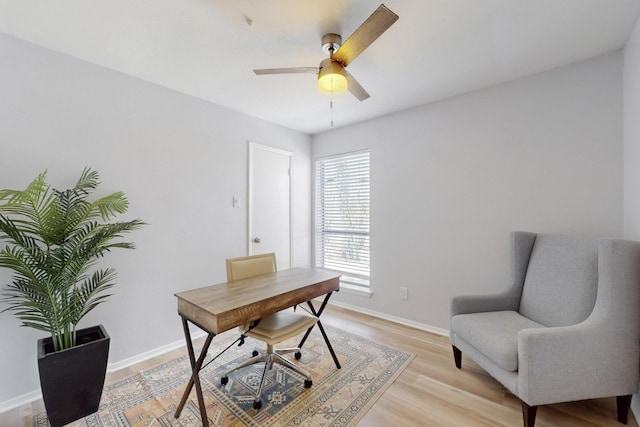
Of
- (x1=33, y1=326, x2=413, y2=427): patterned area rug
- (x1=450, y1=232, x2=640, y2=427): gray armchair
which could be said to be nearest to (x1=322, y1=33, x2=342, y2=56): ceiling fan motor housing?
(x1=450, y1=232, x2=640, y2=427): gray armchair

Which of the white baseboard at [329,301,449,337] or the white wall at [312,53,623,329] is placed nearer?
the white wall at [312,53,623,329]

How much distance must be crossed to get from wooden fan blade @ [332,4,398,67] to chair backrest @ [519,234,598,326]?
1953mm

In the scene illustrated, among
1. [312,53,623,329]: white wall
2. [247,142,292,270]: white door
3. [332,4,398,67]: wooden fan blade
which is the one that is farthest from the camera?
[247,142,292,270]: white door

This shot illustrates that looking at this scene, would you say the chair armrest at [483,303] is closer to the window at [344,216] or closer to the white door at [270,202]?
the window at [344,216]

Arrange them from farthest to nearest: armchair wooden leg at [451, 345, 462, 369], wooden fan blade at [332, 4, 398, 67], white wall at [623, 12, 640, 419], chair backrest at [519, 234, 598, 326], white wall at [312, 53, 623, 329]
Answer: armchair wooden leg at [451, 345, 462, 369] → white wall at [312, 53, 623, 329] → chair backrest at [519, 234, 598, 326] → white wall at [623, 12, 640, 419] → wooden fan blade at [332, 4, 398, 67]

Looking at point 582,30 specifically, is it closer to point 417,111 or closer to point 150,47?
point 417,111

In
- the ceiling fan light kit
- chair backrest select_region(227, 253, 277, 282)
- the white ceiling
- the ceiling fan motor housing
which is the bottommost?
chair backrest select_region(227, 253, 277, 282)

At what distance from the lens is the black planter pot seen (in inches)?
62.3

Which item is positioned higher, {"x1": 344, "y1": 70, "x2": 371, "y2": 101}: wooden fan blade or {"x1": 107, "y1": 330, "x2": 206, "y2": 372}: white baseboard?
{"x1": 344, "y1": 70, "x2": 371, "y2": 101}: wooden fan blade

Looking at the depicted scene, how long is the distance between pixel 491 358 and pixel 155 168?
2991mm

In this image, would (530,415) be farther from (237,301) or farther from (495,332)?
(237,301)

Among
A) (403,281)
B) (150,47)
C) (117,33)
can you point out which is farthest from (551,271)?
(117,33)

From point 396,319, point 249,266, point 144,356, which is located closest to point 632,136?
point 396,319

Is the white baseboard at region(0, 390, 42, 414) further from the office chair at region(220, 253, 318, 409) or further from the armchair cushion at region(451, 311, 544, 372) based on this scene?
the armchair cushion at region(451, 311, 544, 372)
